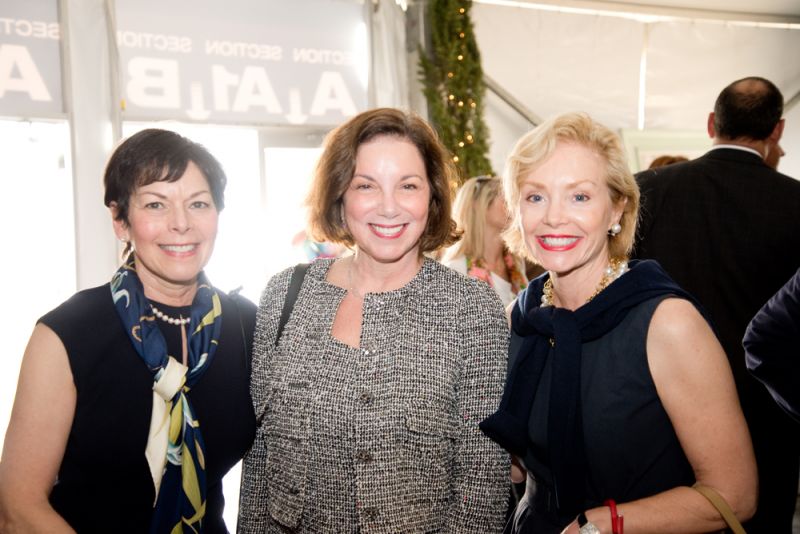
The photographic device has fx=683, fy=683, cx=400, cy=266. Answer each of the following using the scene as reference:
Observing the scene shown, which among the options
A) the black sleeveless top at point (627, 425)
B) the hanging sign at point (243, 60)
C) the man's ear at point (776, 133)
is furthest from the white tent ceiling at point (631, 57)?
the black sleeveless top at point (627, 425)

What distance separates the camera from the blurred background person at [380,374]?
1779mm

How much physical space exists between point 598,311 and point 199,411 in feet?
3.70

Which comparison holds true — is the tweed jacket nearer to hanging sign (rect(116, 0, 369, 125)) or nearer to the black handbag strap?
the black handbag strap

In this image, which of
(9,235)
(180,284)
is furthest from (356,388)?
(9,235)

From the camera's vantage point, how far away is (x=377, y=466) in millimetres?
1760

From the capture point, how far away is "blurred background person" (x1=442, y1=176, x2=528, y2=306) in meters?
4.18

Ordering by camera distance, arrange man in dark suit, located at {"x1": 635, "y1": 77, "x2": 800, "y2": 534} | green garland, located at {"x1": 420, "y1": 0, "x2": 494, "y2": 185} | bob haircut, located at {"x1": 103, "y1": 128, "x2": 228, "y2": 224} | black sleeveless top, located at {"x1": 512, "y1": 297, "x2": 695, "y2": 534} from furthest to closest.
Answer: green garland, located at {"x1": 420, "y1": 0, "x2": 494, "y2": 185}, man in dark suit, located at {"x1": 635, "y1": 77, "x2": 800, "y2": 534}, bob haircut, located at {"x1": 103, "y1": 128, "x2": 228, "y2": 224}, black sleeveless top, located at {"x1": 512, "y1": 297, "x2": 695, "y2": 534}

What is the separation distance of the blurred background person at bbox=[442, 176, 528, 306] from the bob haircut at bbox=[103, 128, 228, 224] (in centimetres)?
241

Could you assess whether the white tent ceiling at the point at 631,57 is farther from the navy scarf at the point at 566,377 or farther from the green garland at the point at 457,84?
the navy scarf at the point at 566,377

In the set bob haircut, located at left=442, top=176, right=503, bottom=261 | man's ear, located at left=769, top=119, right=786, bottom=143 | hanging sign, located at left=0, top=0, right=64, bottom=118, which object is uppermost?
hanging sign, located at left=0, top=0, right=64, bottom=118

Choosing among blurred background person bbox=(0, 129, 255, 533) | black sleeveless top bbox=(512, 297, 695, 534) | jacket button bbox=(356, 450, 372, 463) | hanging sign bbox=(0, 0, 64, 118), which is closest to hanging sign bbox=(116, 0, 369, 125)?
hanging sign bbox=(0, 0, 64, 118)

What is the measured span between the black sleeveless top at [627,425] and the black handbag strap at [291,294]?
85cm

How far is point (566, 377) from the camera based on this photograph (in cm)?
169

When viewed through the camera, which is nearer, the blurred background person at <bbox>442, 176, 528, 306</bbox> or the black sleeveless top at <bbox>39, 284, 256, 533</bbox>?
the black sleeveless top at <bbox>39, 284, 256, 533</bbox>
